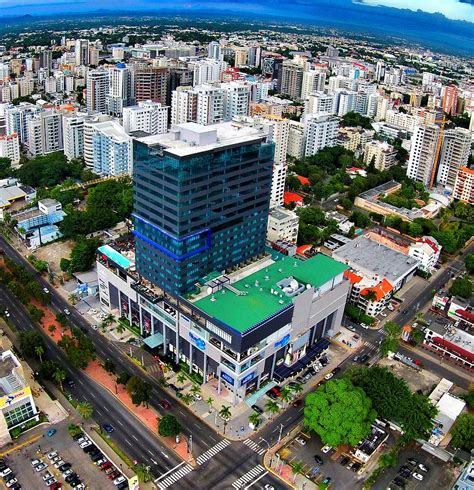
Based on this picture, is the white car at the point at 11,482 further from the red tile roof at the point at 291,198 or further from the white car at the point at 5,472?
the red tile roof at the point at 291,198

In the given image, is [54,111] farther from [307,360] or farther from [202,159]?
[307,360]

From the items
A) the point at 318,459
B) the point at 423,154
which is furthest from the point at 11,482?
the point at 423,154

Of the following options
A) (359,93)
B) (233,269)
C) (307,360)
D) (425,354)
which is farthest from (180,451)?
(359,93)

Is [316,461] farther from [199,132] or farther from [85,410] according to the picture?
[199,132]

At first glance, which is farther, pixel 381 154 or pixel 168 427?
pixel 381 154

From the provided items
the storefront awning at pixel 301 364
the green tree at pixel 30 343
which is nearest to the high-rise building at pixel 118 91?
the green tree at pixel 30 343

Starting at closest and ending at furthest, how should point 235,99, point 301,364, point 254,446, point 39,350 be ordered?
point 254,446 → point 39,350 → point 301,364 → point 235,99
